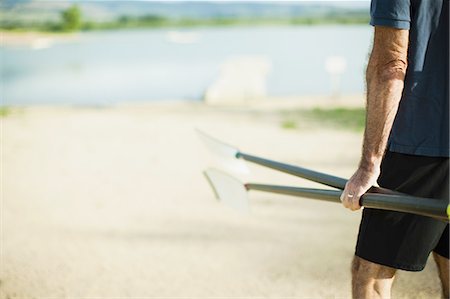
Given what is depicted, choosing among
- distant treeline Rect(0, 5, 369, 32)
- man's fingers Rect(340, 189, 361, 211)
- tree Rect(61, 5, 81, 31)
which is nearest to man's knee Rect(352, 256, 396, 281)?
man's fingers Rect(340, 189, 361, 211)

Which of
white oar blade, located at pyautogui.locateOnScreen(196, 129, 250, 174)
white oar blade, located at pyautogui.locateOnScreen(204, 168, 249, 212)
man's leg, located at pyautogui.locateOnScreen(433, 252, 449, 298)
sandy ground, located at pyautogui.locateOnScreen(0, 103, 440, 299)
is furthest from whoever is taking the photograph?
white oar blade, located at pyautogui.locateOnScreen(204, 168, 249, 212)

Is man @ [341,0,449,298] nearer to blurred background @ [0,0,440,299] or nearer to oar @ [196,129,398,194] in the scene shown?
oar @ [196,129,398,194]

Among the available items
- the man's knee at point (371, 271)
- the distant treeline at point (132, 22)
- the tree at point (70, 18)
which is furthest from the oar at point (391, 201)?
the tree at point (70, 18)

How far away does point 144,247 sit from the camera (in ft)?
13.1

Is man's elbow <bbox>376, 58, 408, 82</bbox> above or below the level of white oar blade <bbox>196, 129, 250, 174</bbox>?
Result: above

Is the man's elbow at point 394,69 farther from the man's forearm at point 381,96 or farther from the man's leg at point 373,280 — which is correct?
the man's leg at point 373,280

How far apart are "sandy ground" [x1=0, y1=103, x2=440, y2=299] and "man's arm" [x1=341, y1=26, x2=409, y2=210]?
141 cm

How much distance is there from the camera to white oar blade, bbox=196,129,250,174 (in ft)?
12.3

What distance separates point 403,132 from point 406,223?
29cm

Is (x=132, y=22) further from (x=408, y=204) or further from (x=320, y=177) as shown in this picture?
(x=408, y=204)

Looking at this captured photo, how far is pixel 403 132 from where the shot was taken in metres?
2.00

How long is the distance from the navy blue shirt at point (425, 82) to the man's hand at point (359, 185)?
0.42ft

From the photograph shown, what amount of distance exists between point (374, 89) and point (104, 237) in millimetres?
2671

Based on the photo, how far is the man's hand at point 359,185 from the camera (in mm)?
2002
